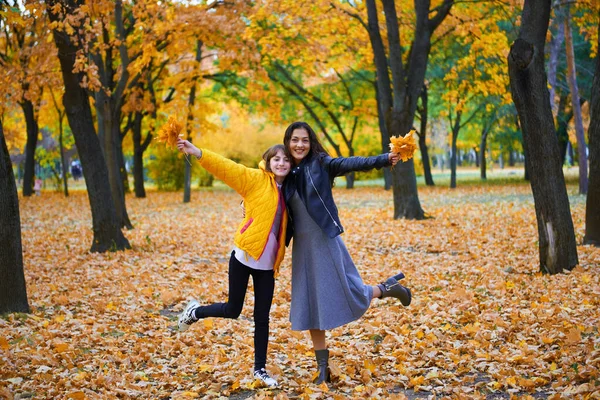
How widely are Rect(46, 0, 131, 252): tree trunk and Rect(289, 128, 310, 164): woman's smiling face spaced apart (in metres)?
7.43

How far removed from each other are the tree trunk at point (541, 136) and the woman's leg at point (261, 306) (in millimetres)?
4794

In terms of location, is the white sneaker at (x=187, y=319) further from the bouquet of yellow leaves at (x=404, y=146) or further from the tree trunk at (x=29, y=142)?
the tree trunk at (x=29, y=142)

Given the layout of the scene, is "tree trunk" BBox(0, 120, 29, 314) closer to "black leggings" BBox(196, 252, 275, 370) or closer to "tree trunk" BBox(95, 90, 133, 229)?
"black leggings" BBox(196, 252, 275, 370)

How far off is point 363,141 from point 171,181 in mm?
14329

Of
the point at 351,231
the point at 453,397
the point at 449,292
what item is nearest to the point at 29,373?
the point at 453,397

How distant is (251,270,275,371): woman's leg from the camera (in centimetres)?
495

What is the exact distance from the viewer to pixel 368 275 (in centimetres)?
965

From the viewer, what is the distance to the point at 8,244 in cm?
717

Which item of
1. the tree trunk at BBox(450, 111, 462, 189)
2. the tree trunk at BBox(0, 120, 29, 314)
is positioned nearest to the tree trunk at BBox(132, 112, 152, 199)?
the tree trunk at BBox(450, 111, 462, 189)

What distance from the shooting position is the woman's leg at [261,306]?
16.3ft

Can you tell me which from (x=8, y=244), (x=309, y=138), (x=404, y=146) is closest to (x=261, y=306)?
(x=309, y=138)

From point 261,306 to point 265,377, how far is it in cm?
55

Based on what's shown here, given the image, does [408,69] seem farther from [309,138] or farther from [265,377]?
[265,377]

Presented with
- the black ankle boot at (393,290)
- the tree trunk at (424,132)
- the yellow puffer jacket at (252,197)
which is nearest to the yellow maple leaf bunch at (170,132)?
the yellow puffer jacket at (252,197)
